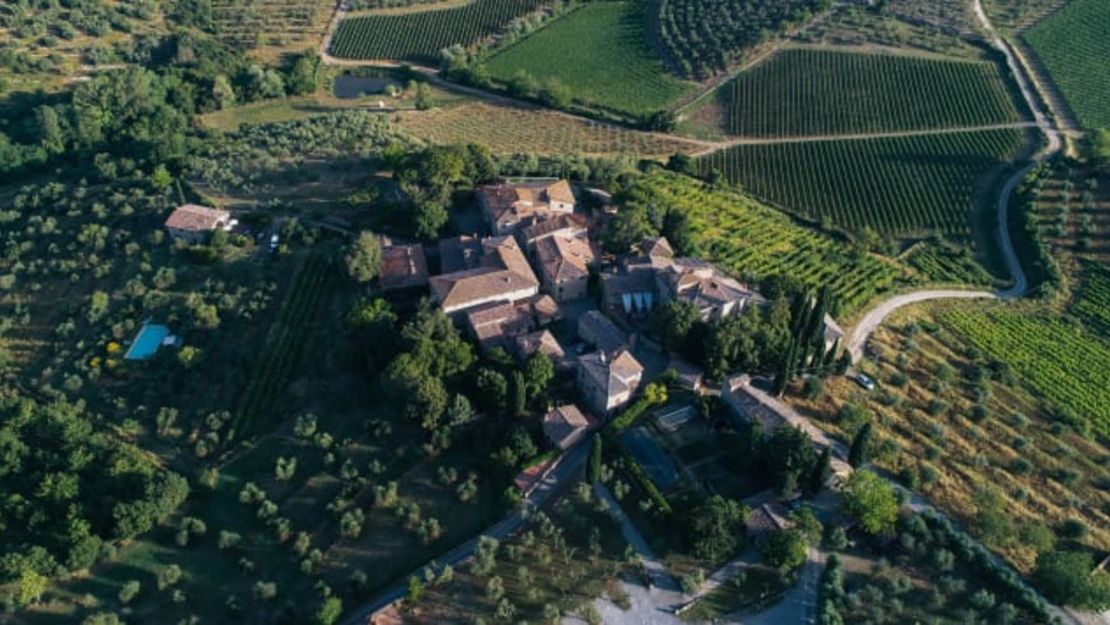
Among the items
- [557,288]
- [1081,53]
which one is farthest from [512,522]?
[1081,53]

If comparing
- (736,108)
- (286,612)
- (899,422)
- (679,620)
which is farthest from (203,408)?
(736,108)

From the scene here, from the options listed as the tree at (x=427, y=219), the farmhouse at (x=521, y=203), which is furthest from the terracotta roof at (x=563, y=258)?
the tree at (x=427, y=219)

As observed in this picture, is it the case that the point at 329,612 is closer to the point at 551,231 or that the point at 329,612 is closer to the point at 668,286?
the point at 668,286

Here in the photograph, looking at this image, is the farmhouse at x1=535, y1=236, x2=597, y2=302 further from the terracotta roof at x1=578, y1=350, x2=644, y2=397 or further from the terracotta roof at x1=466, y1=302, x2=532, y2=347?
the terracotta roof at x1=578, y1=350, x2=644, y2=397

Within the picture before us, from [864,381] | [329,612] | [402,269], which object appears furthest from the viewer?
[402,269]

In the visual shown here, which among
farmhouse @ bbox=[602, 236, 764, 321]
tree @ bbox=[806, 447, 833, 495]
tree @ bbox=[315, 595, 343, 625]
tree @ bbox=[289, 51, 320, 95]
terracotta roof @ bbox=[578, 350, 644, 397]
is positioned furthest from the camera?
tree @ bbox=[289, 51, 320, 95]

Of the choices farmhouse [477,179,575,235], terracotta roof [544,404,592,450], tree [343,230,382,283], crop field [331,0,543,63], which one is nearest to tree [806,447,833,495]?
terracotta roof [544,404,592,450]
